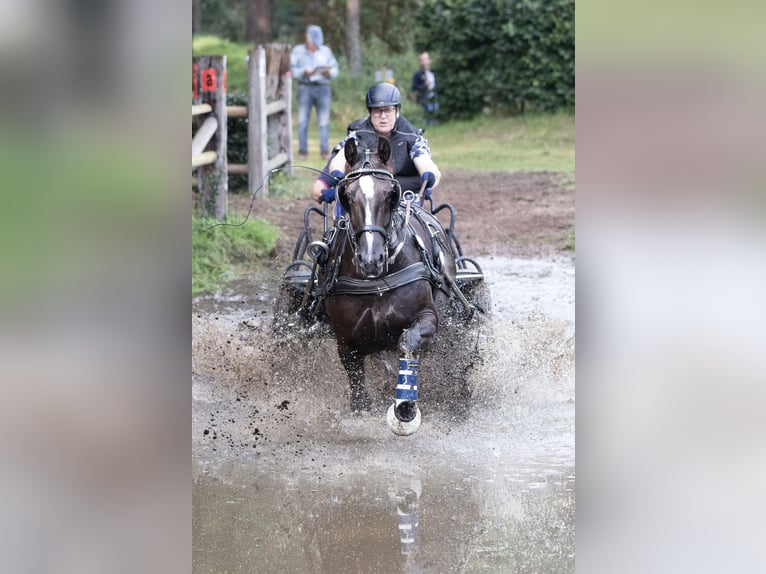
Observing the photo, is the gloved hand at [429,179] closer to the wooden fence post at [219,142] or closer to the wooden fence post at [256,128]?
the wooden fence post at [219,142]

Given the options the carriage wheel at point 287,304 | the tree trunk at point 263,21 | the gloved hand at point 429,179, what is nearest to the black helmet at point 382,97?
the gloved hand at point 429,179

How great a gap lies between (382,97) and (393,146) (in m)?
0.41

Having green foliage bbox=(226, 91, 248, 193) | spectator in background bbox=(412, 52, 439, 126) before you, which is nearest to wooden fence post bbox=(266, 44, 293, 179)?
green foliage bbox=(226, 91, 248, 193)

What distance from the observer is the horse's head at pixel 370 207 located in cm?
570

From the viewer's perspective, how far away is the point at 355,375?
6.77m

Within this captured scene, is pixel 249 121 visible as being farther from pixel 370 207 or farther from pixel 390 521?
pixel 390 521

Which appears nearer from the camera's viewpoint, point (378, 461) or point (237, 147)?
point (378, 461)

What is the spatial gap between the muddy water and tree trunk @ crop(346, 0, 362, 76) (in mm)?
19056

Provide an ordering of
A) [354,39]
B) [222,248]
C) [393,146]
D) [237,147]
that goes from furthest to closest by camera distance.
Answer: [354,39] → [237,147] → [222,248] → [393,146]

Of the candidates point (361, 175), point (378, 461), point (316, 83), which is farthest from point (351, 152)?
point (316, 83)
